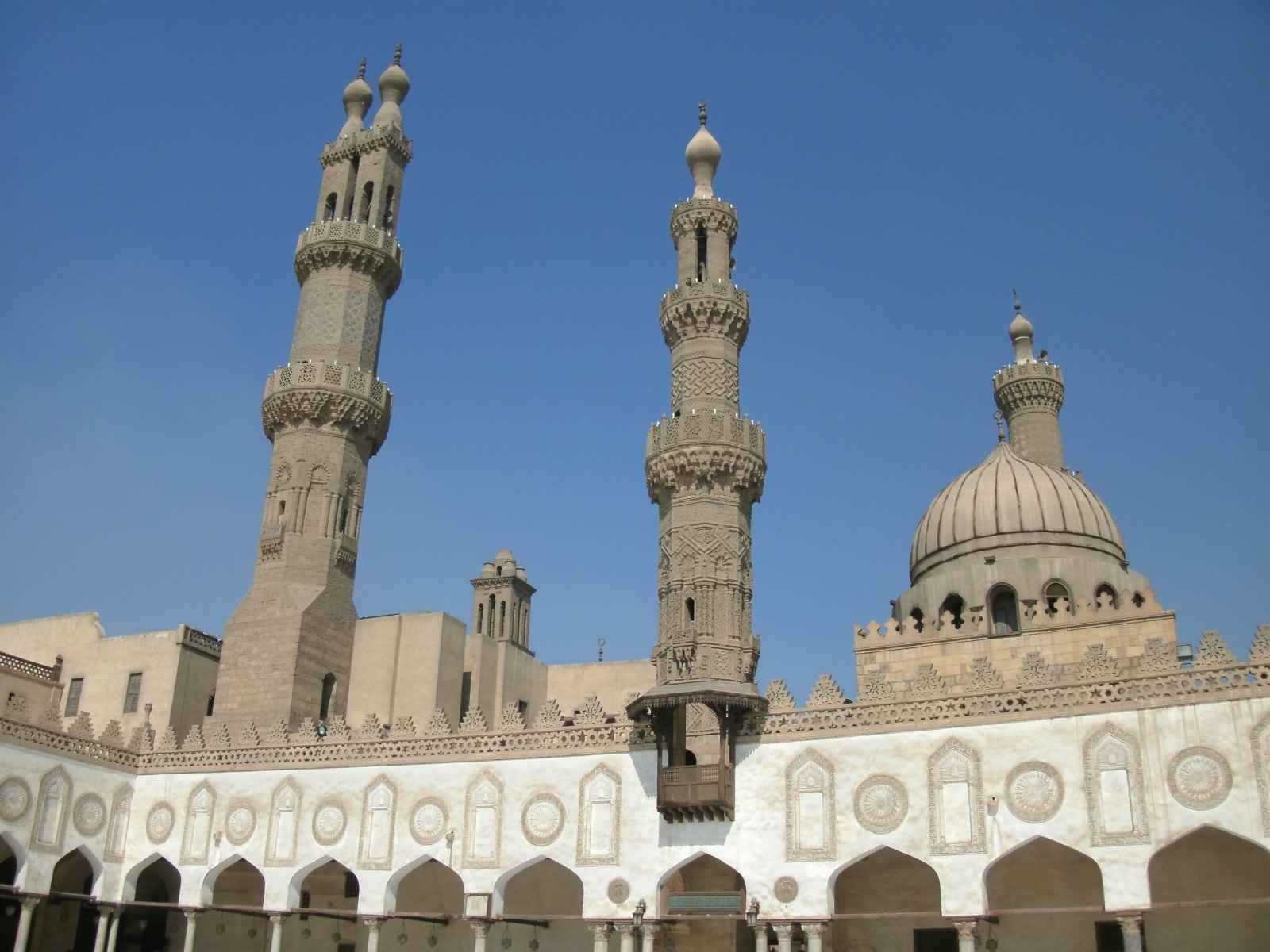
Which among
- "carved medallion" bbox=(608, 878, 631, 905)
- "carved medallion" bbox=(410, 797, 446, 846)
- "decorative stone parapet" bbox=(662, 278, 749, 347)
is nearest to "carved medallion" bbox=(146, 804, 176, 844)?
"carved medallion" bbox=(410, 797, 446, 846)

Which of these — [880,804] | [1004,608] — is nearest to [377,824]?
[880,804]

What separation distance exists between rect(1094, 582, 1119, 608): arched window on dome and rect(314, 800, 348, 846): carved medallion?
15.6 metres

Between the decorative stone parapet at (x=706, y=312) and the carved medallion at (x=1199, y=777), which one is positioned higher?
the decorative stone parapet at (x=706, y=312)

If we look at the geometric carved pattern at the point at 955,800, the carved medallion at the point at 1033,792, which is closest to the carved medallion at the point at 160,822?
the geometric carved pattern at the point at 955,800

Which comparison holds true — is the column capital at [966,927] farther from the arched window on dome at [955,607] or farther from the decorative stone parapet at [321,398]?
the decorative stone parapet at [321,398]

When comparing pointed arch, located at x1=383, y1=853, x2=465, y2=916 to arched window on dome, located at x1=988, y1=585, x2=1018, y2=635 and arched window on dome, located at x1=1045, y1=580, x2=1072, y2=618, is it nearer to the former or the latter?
arched window on dome, located at x1=988, y1=585, x2=1018, y2=635

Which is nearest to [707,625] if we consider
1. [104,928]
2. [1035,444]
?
[104,928]

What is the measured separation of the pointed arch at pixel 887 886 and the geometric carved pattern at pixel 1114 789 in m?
3.80

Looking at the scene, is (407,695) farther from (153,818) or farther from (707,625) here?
(707,625)

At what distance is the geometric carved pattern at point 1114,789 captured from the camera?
18.4m

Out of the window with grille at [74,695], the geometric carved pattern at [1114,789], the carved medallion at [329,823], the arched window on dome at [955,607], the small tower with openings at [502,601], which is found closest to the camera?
A: the geometric carved pattern at [1114,789]

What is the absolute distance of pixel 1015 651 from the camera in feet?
84.2

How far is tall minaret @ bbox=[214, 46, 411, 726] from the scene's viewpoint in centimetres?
2775

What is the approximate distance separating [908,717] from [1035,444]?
16765 mm
